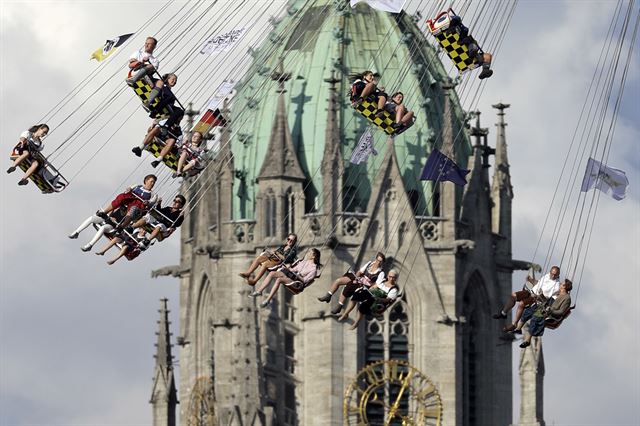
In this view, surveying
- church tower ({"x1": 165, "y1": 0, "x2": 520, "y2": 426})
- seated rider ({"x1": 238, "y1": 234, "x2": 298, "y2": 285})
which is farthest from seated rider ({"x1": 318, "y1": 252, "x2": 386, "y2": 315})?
church tower ({"x1": 165, "y1": 0, "x2": 520, "y2": 426})

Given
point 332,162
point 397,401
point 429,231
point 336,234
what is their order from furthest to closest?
point 429,231, point 397,401, point 332,162, point 336,234

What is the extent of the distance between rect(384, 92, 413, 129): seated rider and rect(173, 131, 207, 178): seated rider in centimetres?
442

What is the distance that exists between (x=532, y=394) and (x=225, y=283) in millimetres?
9814

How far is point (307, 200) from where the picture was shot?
6742 inches

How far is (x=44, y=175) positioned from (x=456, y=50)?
978 centimetres

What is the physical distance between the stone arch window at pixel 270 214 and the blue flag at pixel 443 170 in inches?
688

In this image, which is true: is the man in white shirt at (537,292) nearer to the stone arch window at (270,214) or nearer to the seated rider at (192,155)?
the seated rider at (192,155)

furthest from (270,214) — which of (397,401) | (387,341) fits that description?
(397,401)

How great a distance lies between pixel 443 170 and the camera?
147000 millimetres

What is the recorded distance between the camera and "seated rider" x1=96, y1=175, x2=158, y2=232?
5079 inches

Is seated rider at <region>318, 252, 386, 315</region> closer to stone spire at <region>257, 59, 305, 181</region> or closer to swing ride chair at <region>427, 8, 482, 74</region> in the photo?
swing ride chair at <region>427, 8, 482, 74</region>

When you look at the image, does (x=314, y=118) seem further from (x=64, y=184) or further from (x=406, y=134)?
(x=64, y=184)

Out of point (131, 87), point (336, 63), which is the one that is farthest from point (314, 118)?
point (131, 87)

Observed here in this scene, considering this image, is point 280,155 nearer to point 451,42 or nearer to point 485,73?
point 451,42
